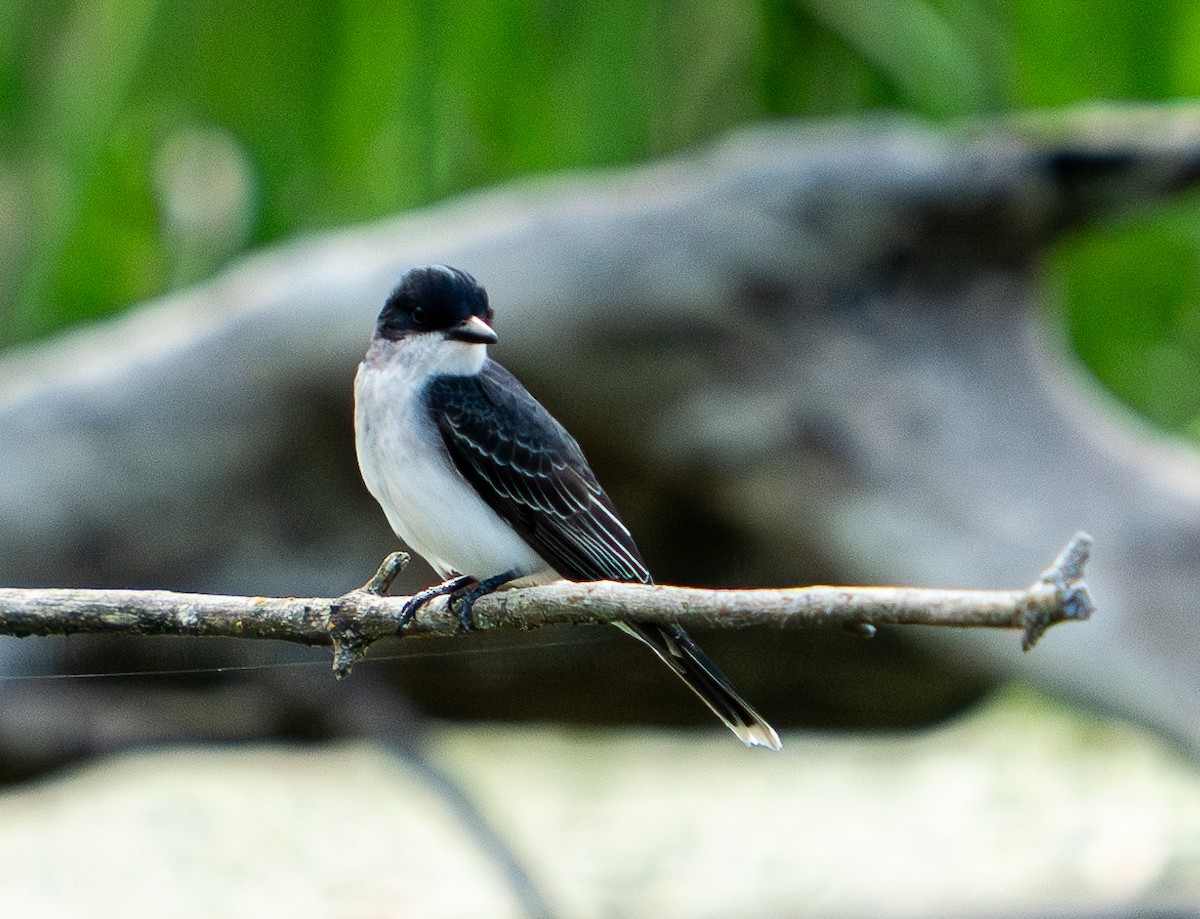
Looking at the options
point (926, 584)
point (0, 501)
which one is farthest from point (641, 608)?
point (0, 501)

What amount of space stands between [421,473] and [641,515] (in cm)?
153

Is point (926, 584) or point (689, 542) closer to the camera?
point (926, 584)

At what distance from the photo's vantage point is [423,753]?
2.81 m

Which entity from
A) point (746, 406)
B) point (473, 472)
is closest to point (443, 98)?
point (746, 406)

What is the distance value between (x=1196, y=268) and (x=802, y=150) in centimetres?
221

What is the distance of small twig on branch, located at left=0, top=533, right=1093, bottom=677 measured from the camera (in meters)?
0.53

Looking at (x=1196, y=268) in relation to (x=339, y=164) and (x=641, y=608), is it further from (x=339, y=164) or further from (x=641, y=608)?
(x=641, y=608)

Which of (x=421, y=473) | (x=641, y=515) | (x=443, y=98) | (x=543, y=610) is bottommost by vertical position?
(x=543, y=610)

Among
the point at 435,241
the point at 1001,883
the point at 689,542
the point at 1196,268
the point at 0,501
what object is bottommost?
the point at 0,501

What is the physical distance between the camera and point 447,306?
90 centimetres

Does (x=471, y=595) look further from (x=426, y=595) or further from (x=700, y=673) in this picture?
(x=700, y=673)

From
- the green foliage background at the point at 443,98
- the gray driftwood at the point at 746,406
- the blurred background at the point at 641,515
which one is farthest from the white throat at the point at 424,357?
the green foliage background at the point at 443,98

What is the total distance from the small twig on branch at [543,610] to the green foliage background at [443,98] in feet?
5.96

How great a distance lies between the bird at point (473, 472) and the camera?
39.4 inches
